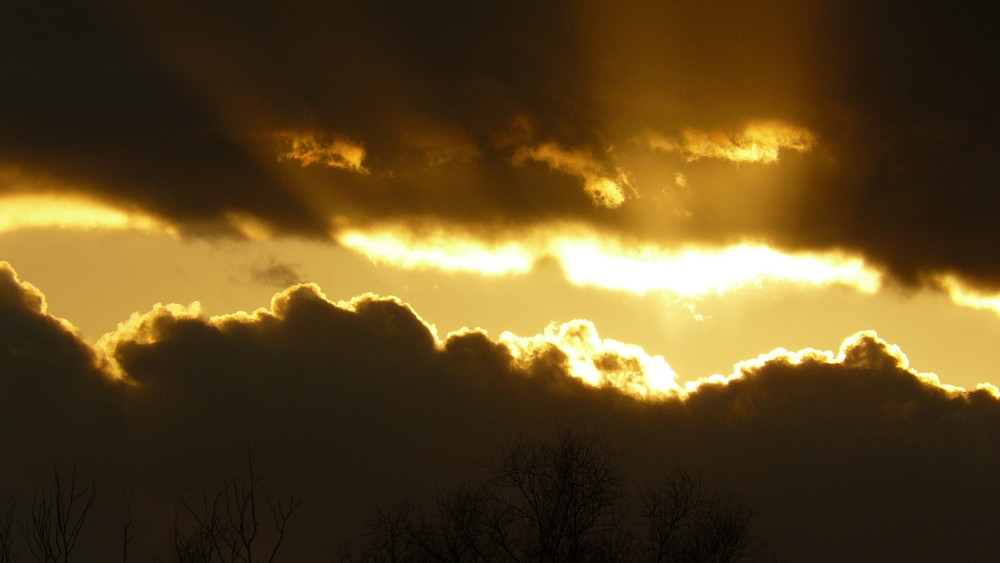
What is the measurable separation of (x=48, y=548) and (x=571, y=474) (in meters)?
14.5

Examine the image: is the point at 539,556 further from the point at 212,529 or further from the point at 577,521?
the point at 212,529

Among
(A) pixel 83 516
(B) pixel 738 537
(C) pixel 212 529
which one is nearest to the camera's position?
(C) pixel 212 529

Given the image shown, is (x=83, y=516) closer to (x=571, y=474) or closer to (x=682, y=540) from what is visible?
(x=571, y=474)

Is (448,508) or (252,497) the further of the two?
(448,508)

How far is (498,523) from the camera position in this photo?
3048 cm

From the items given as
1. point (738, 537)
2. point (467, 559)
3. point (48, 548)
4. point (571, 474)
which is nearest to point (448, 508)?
point (467, 559)

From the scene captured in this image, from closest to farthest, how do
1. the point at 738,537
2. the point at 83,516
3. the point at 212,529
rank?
the point at 212,529 < the point at 83,516 < the point at 738,537

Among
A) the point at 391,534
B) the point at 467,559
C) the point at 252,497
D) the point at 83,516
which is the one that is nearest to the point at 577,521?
the point at 467,559

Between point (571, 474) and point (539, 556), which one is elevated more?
point (571, 474)

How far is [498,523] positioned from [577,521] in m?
2.33

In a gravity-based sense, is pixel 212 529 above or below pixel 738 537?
below

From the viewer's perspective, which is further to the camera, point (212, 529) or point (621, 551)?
point (621, 551)

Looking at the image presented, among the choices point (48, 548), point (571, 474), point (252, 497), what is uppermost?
point (571, 474)

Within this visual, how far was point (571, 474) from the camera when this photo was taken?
3053 cm
